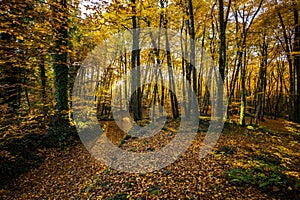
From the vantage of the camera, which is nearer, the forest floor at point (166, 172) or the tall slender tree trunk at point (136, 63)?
the forest floor at point (166, 172)

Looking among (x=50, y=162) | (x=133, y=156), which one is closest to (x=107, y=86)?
(x=50, y=162)

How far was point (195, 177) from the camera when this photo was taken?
445 cm

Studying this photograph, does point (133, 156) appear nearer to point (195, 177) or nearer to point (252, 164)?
point (195, 177)

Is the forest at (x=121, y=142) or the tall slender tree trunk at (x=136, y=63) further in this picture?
the tall slender tree trunk at (x=136, y=63)

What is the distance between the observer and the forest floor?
383cm

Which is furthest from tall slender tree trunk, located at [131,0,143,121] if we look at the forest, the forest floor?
the forest floor

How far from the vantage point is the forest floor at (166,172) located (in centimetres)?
383

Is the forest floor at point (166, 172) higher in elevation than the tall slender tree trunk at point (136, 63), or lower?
lower

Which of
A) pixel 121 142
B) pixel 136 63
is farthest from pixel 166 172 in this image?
pixel 136 63

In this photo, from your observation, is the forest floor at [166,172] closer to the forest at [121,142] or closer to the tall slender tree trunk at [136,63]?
the forest at [121,142]

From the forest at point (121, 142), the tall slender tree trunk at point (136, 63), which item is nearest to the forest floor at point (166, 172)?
the forest at point (121, 142)

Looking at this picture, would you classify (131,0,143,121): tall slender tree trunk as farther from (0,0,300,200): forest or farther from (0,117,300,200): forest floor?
(0,117,300,200): forest floor

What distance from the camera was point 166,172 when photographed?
4.80 metres

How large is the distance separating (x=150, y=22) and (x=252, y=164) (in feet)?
34.9
